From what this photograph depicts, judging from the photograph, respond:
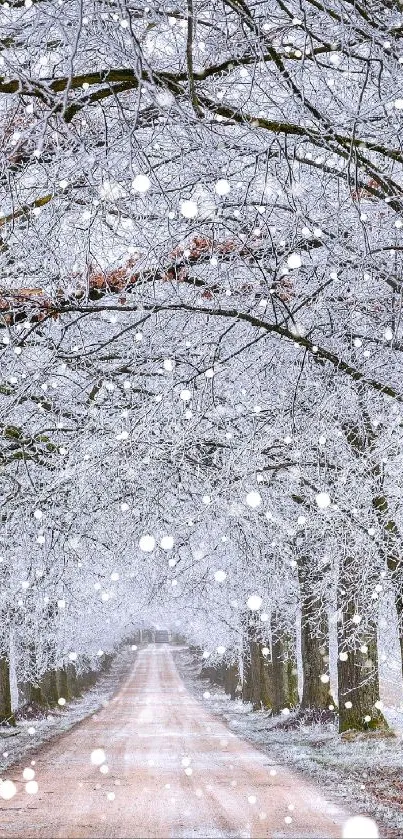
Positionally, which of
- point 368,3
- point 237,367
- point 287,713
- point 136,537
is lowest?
point 287,713

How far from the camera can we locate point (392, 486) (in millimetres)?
12891

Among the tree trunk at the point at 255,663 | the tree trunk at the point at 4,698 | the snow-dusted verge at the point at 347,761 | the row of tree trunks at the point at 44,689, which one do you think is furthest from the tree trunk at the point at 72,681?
the snow-dusted verge at the point at 347,761

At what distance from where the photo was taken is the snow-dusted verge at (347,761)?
11594 millimetres

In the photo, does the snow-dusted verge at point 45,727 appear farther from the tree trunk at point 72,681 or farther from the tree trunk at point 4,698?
the tree trunk at point 72,681

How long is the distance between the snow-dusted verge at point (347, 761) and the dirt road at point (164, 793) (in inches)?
14.6

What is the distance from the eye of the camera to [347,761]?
15.4 metres

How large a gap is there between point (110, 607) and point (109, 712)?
6.40m

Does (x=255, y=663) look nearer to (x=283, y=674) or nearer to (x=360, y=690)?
(x=283, y=674)

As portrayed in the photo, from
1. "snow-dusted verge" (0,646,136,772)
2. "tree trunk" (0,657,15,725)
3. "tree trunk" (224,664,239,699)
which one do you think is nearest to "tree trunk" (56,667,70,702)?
"snow-dusted verge" (0,646,136,772)

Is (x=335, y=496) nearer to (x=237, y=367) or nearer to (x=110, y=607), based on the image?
(x=237, y=367)

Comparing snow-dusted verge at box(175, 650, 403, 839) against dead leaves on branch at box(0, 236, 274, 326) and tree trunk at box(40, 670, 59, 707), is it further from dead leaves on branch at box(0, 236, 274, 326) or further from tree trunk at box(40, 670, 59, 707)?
tree trunk at box(40, 670, 59, 707)

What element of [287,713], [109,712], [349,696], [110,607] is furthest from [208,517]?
[109,712]

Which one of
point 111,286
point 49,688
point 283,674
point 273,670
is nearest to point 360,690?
point 283,674

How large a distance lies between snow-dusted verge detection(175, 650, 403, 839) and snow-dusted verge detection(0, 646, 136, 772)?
194 inches
